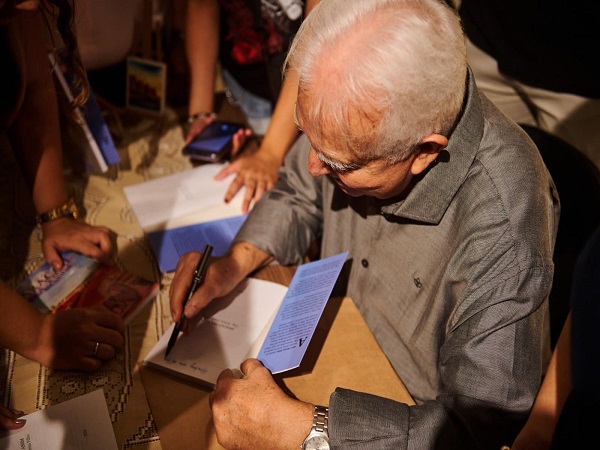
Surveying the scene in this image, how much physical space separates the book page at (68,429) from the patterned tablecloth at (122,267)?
0.07 ft

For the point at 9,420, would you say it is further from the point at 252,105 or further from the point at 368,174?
the point at 252,105

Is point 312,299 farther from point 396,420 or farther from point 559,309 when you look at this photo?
point 559,309

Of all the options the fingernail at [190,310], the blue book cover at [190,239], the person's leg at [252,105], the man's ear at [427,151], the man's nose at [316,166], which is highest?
the man's ear at [427,151]

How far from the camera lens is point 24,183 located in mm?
1736

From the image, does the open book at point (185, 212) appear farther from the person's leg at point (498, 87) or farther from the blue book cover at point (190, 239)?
the person's leg at point (498, 87)

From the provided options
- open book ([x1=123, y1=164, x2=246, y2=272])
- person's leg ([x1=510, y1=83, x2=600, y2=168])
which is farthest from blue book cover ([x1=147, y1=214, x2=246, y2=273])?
person's leg ([x1=510, y1=83, x2=600, y2=168])

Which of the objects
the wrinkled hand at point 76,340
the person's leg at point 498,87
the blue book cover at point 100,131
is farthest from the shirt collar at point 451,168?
the person's leg at point 498,87

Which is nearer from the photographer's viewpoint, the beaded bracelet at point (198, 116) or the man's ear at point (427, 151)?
the man's ear at point (427, 151)

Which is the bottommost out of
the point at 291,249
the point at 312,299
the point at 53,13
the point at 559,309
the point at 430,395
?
the point at 559,309

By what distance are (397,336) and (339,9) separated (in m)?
0.75

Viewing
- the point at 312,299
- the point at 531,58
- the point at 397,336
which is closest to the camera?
the point at 312,299

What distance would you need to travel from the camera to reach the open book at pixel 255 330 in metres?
1.18

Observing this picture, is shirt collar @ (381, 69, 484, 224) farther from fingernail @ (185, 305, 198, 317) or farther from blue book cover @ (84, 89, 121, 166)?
blue book cover @ (84, 89, 121, 166)

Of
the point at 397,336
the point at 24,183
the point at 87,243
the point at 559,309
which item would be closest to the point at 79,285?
the point at 87,243
